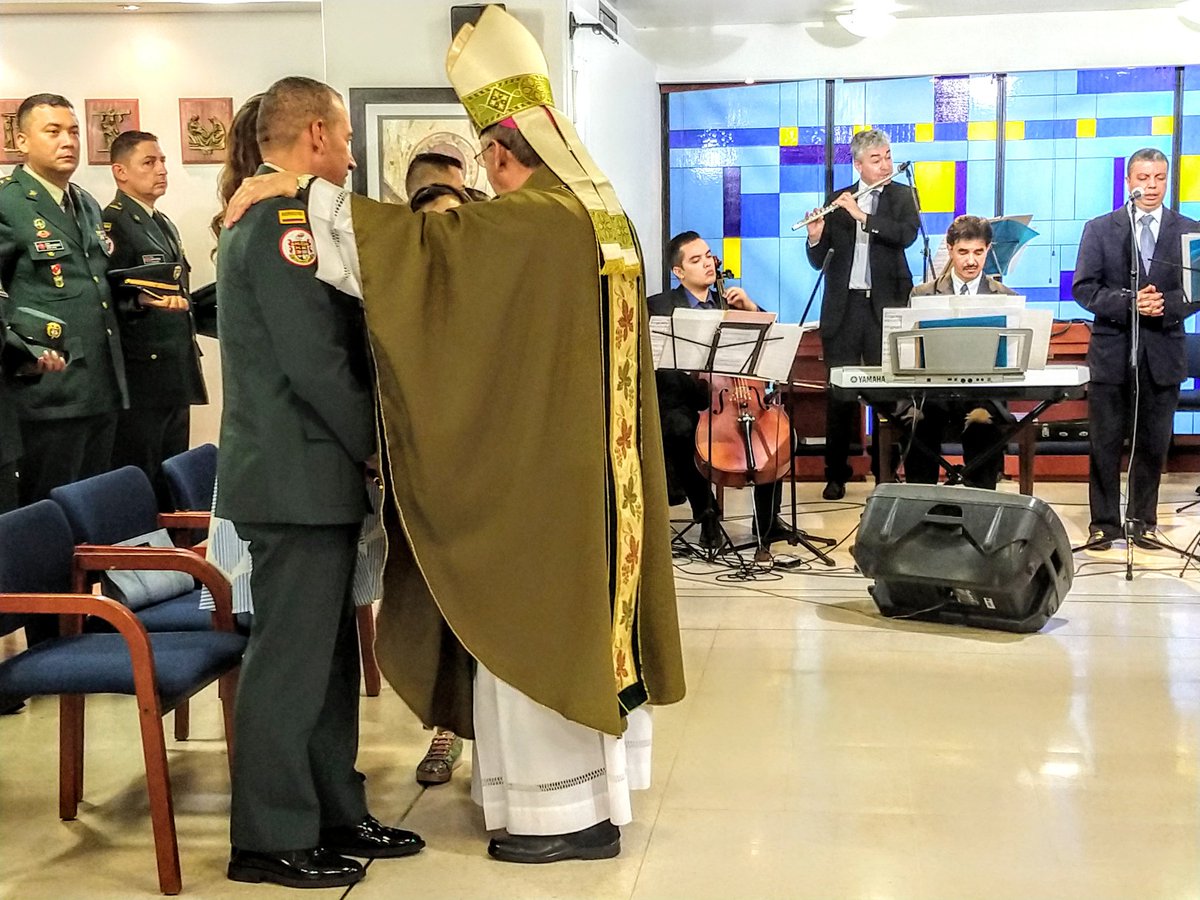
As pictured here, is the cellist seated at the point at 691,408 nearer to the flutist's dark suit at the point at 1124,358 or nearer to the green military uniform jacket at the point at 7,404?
the flutist's dark suit at the point at 1124,358

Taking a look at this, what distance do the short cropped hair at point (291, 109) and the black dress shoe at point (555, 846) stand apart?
1469 mm

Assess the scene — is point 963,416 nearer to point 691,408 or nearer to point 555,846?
point 691,408

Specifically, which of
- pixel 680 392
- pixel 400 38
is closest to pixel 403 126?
pixel 400 38

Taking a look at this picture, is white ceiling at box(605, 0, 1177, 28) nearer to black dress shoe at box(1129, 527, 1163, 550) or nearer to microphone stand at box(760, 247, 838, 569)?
microphone stand at box(760, 247, 838, 569)

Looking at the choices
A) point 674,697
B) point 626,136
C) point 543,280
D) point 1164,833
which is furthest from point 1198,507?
point 543,280

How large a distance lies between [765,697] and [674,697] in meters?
1.01

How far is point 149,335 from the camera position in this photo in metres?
4.81

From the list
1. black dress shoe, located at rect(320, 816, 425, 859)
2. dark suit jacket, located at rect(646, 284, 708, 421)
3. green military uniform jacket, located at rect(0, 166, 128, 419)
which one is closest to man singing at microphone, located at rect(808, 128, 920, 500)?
dark suit jacket, located at rect(646, 284, 708, 421)

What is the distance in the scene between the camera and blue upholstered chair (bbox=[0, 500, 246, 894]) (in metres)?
2.65

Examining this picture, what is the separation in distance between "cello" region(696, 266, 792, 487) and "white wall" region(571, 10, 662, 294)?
Result: 114cm

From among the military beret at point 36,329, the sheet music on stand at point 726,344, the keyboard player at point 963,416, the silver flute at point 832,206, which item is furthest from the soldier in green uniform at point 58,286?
the silver flute at point 832,206

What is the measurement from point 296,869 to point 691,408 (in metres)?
3.34

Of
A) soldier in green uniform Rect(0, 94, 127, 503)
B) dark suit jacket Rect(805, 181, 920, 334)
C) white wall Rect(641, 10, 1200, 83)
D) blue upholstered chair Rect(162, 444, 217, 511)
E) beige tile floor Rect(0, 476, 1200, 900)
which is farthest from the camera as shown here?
white wall Rect(641, 10, 1200, 83)

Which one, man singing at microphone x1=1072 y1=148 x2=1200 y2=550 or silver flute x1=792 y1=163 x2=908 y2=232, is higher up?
silver flute x1=792 y1=163 x2=908 y2=232
